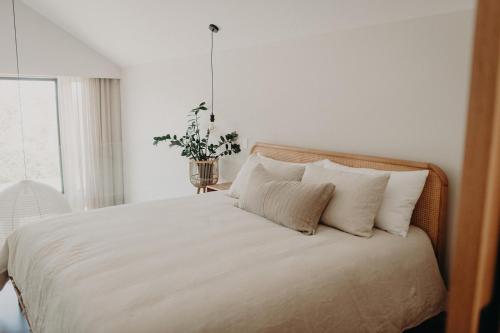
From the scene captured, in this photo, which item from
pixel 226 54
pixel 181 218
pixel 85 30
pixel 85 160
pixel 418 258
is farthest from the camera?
pixel 85 160

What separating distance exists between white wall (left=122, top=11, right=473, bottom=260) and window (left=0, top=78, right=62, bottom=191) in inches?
75.3

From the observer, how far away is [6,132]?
17.1 feet

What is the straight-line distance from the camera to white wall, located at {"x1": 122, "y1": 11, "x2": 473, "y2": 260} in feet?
7.82

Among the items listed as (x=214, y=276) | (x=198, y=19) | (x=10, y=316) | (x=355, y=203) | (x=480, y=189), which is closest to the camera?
(x=480, y=189)

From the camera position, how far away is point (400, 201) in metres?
2.40

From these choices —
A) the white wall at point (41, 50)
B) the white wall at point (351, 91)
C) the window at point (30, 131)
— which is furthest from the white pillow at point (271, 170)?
the window at point (30, 131)

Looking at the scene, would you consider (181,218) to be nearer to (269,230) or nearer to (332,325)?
(269,230)

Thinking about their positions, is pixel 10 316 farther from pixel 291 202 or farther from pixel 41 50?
pixel 41 50

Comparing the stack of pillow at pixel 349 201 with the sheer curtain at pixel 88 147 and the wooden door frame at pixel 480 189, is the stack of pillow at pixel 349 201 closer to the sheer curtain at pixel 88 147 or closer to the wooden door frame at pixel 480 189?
the wooden door frame at pixel 480 189

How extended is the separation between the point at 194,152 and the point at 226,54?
3.43 ft

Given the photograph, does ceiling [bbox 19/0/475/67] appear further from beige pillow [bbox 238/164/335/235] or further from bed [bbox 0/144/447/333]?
beige pillow [bbox 238/164/335/235]

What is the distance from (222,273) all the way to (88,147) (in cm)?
436

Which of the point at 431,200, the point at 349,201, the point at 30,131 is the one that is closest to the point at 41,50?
the point at 30,131

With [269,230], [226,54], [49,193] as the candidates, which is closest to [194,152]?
[226,54]
